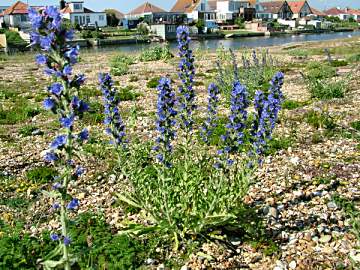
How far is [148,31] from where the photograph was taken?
82.1m

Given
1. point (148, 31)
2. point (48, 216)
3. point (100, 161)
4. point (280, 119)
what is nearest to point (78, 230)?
point (48, 216)

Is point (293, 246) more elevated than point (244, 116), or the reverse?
point (244, 116)

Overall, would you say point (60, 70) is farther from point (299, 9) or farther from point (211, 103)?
point (299, 9)

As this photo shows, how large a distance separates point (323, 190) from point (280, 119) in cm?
425

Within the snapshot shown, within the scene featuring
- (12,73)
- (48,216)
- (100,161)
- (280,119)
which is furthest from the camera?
(12,73)

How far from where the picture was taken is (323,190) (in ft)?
21.2

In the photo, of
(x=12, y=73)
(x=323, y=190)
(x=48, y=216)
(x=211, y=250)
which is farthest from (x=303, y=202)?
(x=12, y=73)

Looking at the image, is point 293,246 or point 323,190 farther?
point 323,190

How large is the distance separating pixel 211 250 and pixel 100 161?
3.75 m

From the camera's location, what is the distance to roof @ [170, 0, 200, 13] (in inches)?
4783

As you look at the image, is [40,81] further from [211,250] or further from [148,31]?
[148,31]

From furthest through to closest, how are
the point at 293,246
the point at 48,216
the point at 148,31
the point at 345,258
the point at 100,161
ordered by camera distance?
the point at 148,31 → the point at 100,161 → the point at 48,216 → the point at 293,246 → the point at 345,258

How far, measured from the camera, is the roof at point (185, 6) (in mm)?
121500

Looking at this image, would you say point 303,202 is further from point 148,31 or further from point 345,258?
point 148,31
